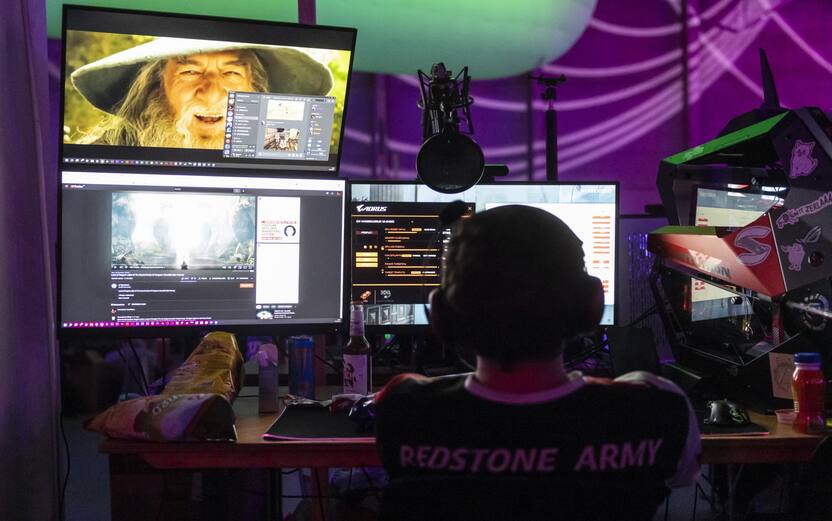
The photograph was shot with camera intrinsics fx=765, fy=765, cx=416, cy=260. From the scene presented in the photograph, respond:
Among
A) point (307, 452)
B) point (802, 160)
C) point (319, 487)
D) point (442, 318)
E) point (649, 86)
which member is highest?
point (649, 86)

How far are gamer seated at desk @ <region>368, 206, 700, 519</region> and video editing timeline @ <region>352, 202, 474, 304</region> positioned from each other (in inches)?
36.3

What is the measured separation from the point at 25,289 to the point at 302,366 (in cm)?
56

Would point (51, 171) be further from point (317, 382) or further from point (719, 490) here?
point (719, 490)

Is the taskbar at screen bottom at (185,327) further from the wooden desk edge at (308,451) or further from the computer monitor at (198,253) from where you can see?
the wooden desk edge at (308,451)

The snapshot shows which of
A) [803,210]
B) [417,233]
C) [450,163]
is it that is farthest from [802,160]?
[417,233]

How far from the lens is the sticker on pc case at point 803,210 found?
132 cm

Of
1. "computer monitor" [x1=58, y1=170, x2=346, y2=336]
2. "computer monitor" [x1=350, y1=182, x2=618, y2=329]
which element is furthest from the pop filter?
"computer monitor" [x1=58, y1=170, x2=346, y2=336]

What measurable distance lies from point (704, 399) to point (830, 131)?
0.56m

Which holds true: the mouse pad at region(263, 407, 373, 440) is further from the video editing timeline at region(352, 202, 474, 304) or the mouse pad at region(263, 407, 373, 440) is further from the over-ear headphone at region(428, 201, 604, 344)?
the over-ear headphone at region(428, 201, 604, 344)

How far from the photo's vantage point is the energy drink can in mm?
1620

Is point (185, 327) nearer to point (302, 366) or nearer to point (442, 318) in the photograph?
point (302, 366)

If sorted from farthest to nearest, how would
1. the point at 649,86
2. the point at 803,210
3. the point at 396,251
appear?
the point at 649,86 < the point at 396,251 < the point at 803,210

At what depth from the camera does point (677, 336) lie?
1743 millimetres

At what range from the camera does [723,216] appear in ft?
5.61
